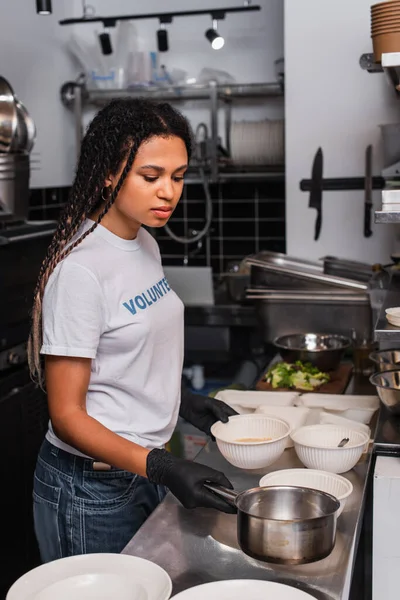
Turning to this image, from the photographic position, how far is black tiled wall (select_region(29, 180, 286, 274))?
17.3ft

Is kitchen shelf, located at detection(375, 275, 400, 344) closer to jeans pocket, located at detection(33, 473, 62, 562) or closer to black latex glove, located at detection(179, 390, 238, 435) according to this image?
black latex glove, located at detection(179, 390, 238, 435)

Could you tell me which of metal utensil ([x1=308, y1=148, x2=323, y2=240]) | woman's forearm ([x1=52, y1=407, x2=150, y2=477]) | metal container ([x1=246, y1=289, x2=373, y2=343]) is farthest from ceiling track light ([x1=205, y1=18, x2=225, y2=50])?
woman's forearm ([x1=52, y1=407, x2=150, y2=477])

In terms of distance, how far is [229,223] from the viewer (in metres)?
5.35

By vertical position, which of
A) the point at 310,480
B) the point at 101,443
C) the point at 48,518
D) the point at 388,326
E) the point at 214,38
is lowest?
the point at 48,518

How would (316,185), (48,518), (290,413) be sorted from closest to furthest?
(48,518)
(290,413)
(316,185)

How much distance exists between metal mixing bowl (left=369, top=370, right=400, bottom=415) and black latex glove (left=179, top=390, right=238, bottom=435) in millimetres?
425

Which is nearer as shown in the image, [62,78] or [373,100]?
[373,100]

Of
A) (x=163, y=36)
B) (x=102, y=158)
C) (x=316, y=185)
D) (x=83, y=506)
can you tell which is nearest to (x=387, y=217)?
(x=102, y=158)

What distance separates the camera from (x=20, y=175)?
3.51 m

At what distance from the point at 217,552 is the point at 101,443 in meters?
0.33

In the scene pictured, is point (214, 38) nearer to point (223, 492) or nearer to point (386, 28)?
point (386, 28)

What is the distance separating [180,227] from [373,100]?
5.90ft

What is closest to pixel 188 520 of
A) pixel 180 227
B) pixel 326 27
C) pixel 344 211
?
pixel 344 211

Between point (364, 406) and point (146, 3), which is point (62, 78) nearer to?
point (146, 3)
